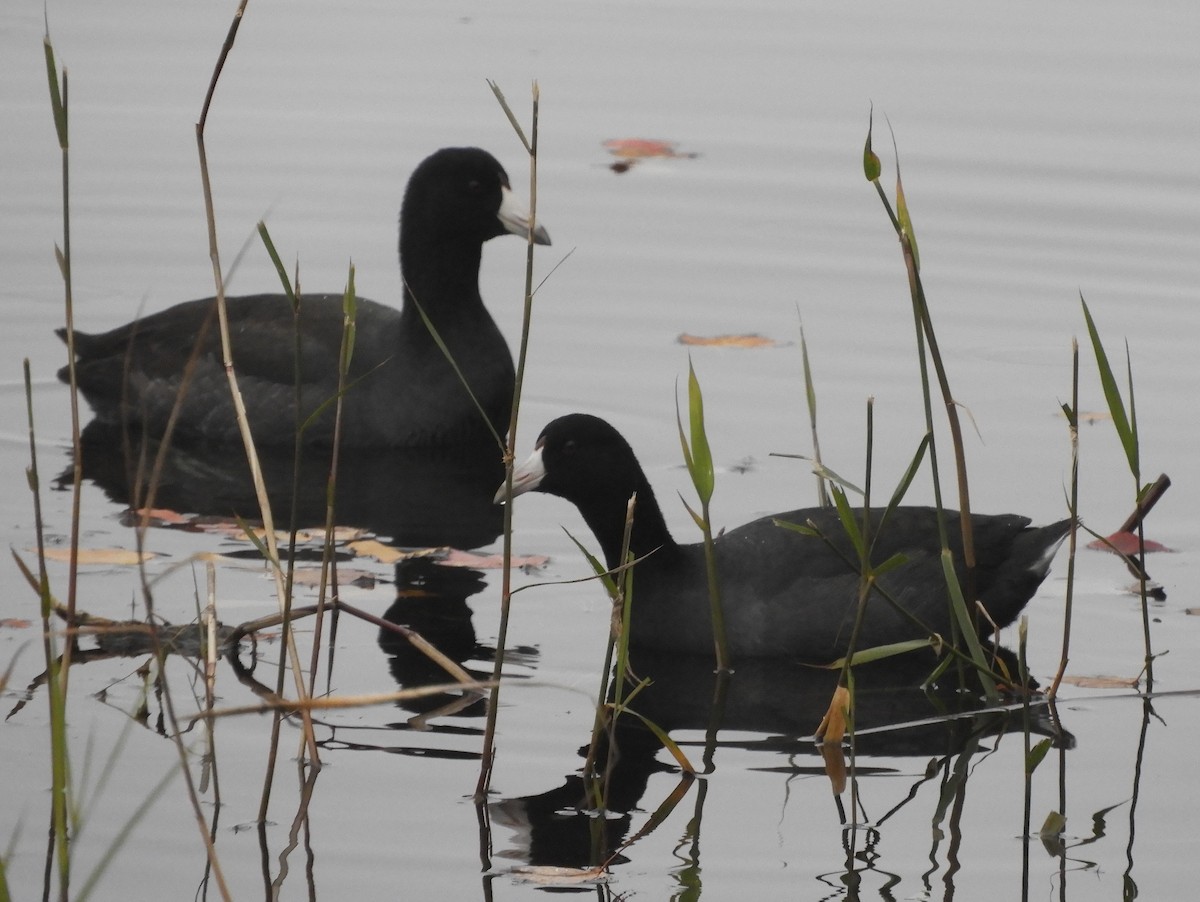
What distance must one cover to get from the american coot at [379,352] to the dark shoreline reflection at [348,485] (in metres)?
0.12

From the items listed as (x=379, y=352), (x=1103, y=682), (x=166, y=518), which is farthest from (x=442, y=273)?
(x=1103, y=682)

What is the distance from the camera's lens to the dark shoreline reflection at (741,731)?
449 cm

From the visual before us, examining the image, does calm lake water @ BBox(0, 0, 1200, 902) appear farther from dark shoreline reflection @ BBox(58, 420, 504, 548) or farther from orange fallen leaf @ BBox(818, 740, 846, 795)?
dark shoreline reflection @ BBox(58, 420, 504, 548)

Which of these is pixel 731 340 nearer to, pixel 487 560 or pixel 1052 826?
pixel 487 560

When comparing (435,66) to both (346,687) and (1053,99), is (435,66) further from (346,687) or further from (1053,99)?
(346,687)

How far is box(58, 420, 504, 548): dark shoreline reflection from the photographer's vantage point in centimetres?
683

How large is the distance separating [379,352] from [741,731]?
3.25 metres

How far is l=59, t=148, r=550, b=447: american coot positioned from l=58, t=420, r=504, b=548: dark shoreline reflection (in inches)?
4.7

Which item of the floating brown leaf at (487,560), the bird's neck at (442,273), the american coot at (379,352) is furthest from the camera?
the bird's neck at (442,273)

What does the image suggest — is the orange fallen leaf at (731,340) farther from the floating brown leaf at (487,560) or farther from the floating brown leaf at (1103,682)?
the floating brown leaf at (1103,682)

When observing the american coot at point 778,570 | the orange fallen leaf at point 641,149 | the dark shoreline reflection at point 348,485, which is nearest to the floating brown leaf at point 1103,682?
the american coot at point 778,570

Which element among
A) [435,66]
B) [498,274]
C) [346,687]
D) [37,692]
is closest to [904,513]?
[346,687]

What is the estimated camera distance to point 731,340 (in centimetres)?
872

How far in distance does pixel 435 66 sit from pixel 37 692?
903 centimetres
